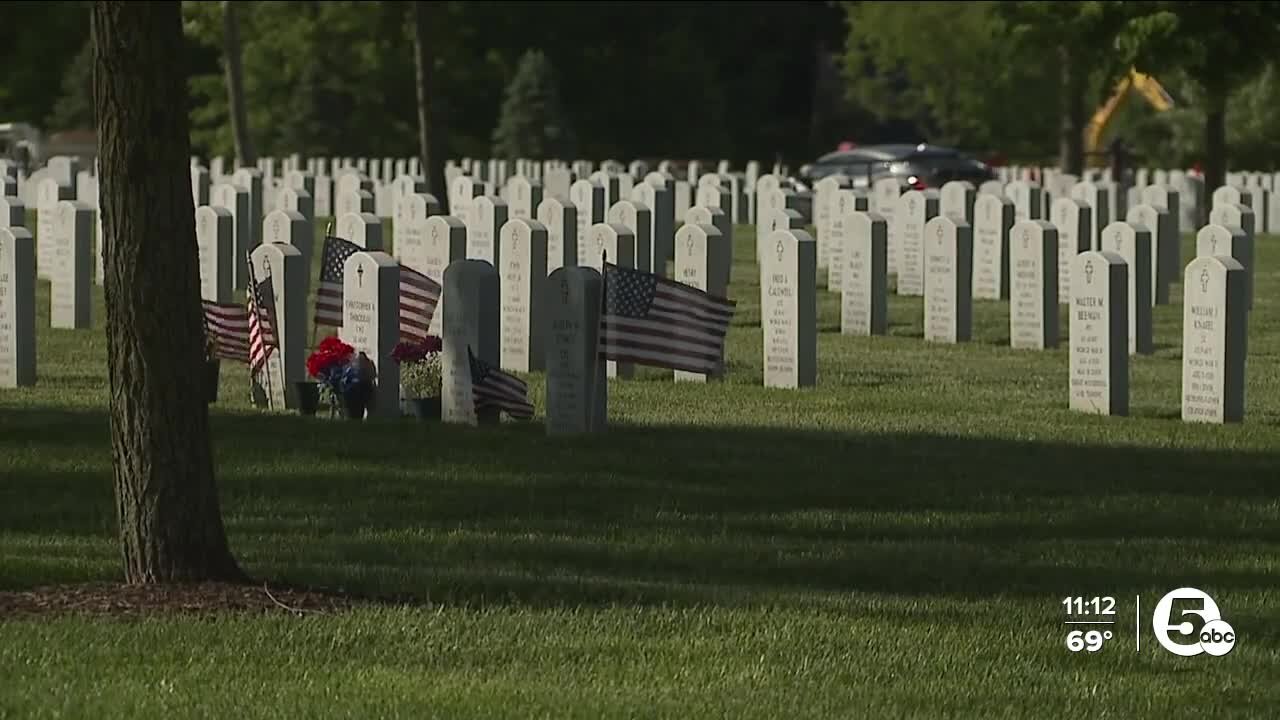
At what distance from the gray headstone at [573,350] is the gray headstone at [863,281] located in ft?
22.4

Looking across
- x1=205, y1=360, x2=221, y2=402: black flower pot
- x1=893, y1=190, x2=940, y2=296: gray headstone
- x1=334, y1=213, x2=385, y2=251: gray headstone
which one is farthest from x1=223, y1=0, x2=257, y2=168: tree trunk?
x1=205, y1=360, x2=221, y2=402: black flower pot

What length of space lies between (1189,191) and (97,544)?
30.2m

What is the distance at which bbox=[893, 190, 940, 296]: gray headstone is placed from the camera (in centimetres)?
2541

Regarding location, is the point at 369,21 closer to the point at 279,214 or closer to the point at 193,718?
the point at 279,214

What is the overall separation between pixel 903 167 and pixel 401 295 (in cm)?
3203

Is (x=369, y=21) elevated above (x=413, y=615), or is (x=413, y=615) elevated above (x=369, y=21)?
(x=369, y=21)

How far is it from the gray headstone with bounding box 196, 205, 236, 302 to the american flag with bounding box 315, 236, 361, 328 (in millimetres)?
5730

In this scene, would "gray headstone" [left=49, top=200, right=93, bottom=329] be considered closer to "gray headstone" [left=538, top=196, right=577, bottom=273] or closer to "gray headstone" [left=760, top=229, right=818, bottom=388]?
"gray headstone" [left=538, top=196, right=577, bottom=273]

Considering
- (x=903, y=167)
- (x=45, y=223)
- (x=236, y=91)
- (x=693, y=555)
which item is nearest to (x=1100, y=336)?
(x=693, y=555)

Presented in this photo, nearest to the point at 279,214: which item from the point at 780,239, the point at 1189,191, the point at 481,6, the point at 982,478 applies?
the point at 780,239

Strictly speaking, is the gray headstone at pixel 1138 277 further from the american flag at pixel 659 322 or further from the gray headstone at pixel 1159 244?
the american flag at pixel 659 322

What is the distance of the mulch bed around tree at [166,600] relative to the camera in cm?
870

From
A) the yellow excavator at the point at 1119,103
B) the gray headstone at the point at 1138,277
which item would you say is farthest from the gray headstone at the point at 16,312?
the yellow excavator at the point at 1119,103

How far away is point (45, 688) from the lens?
7.57 meters
